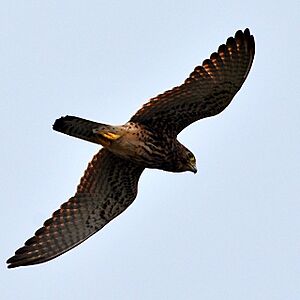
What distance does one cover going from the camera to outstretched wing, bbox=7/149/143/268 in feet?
68.3

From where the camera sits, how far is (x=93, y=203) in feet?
69.6

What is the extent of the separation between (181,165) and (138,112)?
3.80ft

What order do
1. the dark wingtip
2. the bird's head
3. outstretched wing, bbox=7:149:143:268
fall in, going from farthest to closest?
outstretched wing, bbox=7:149:143:268
the bird's head
the dark wingtip

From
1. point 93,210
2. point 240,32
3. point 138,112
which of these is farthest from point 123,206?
point 240,32

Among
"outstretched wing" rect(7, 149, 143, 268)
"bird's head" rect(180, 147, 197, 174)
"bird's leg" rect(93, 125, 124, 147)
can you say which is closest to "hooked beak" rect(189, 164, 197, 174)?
"bird's head" rect(180, 147, 197, 174)

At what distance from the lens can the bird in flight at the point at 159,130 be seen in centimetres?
2020

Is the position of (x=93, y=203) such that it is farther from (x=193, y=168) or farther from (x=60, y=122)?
(x=60, y=122)

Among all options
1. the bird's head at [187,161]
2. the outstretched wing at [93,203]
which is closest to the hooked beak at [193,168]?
the bird's head at [187,161]

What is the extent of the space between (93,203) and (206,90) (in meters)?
2.80

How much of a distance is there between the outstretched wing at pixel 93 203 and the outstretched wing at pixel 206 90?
3.59 ft

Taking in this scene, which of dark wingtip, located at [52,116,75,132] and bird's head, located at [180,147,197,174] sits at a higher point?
dark wingtip, located at [52,116,75,132]

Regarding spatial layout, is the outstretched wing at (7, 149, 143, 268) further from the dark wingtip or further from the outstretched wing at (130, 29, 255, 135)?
the dark wingtip

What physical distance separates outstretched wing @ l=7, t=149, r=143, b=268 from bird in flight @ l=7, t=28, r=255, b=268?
0.02 metres

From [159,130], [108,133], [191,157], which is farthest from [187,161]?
[108,133]
